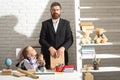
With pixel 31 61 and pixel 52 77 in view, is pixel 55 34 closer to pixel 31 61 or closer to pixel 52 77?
pixel 31 61

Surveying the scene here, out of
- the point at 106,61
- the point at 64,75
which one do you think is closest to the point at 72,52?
the point at 106,61

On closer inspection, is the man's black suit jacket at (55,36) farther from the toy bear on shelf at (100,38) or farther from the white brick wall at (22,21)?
the white brick wall at (22,21)

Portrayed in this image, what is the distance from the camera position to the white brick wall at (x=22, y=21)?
5203 millimetres

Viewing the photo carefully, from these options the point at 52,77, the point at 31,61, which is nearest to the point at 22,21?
the point at 31,61

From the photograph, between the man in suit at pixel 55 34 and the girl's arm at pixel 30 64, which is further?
the man in suit at pixel 55 34

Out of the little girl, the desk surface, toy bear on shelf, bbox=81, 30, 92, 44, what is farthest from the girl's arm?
toy bear on shelf, bbox=81, 30, 92, 44

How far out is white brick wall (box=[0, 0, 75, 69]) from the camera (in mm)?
5203

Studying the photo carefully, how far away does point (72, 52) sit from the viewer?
17.3ft

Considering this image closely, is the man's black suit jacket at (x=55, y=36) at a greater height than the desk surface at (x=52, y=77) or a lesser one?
greater

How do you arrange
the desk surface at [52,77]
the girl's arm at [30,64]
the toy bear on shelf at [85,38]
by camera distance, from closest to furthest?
the desk surface at [52,77]
the girl's arm at [30,64]
the toy bear on shelf at [85,38]

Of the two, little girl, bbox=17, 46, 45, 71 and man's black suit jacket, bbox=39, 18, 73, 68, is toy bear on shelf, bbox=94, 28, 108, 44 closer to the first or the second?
man's black suit jacket, bbox=39, 18, 73, 68

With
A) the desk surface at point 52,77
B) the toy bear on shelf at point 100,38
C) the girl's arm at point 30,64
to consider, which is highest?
the toy bear on shelf at point 100,38

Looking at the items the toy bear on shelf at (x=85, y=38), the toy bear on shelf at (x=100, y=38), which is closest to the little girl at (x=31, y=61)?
the toy bear on shelf at (x=85, y=38)

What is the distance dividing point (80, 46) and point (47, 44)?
53 centimetres
